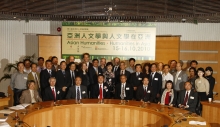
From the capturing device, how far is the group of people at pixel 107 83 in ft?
21.6

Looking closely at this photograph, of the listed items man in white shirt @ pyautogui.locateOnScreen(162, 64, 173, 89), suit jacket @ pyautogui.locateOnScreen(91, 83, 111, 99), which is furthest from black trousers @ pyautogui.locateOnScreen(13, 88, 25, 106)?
man in white shirt @ pyautogui.locateOnScreen(162, 64, 173, 89)

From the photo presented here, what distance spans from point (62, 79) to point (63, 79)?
2 cm

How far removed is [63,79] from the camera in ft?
23.5

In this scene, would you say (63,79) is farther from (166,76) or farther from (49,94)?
(166,76)

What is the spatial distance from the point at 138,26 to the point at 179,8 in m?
2.00

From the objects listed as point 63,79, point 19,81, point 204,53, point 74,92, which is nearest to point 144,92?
point 74,92

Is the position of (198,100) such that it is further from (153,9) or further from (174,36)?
(174,36)

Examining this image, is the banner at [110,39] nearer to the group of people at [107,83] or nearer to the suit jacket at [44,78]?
the group of people at [107,83]

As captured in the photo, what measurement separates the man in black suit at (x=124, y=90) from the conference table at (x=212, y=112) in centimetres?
160

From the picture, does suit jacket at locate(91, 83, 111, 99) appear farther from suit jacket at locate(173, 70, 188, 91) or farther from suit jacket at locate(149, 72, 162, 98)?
suit jacket at locate(173, 70, 188, 91)

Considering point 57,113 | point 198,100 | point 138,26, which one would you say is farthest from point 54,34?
point 198,100

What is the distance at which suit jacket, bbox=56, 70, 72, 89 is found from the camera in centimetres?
713

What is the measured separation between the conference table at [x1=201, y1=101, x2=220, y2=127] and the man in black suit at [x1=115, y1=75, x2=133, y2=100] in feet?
5.25

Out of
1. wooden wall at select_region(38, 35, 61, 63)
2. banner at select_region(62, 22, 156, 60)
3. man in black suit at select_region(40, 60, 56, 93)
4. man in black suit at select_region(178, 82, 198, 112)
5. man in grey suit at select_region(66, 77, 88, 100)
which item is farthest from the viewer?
wooden wall at select_region(38, 35, 61, 63)
